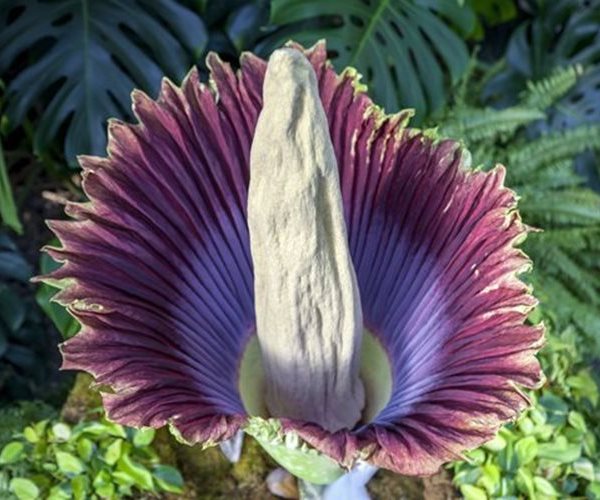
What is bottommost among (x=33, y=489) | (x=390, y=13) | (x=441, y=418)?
(x=33, y=489)

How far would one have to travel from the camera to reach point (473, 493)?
109 centimetres

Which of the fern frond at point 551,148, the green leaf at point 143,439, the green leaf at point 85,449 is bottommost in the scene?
the green leaf at point 85,449

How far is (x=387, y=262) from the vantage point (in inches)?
37.6

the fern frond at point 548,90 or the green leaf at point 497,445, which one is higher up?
the fern frond at point 548,90

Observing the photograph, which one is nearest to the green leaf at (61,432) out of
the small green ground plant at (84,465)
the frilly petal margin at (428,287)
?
the small green ground plant at (84,465)

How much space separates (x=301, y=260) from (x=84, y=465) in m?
0.47

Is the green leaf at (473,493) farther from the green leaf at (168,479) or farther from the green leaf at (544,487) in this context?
the green leaf at (168,479)

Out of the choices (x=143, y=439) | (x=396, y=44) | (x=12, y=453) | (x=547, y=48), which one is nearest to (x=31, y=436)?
(x=12, y=453)

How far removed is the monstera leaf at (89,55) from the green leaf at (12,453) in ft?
1.76

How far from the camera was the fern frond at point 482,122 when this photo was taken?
1711 mm

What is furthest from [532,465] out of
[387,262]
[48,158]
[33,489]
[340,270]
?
[48,158]

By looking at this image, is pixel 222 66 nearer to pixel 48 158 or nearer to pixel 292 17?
pixel 292 17

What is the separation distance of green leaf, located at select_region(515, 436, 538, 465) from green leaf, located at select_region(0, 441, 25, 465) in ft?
2.00

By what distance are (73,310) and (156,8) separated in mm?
910
